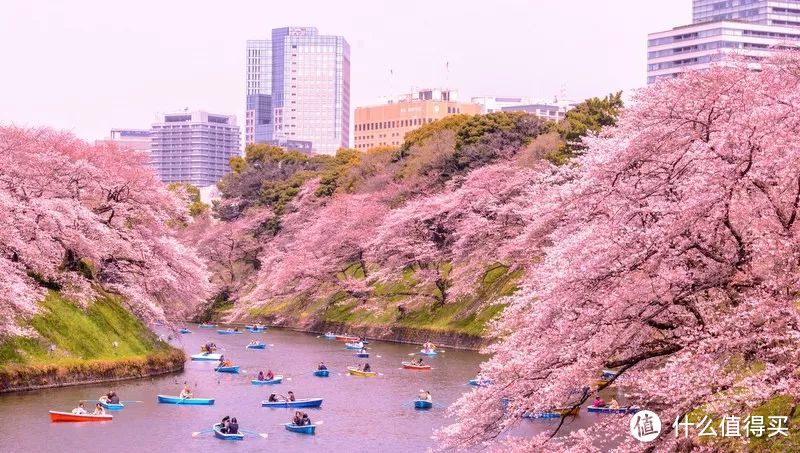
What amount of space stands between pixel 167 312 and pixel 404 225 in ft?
79.8

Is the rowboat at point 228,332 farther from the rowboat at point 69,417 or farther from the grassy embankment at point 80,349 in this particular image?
the rowboat at point 69,417

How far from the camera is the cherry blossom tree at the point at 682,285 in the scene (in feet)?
66.6

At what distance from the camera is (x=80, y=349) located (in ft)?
167

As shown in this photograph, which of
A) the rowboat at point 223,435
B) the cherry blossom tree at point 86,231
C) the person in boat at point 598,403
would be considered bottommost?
the rowboat at point 223,435

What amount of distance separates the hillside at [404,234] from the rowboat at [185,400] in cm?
1813

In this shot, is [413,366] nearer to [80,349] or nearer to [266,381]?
[266,381]

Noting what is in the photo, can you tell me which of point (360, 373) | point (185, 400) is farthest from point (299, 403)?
point (360, 373)

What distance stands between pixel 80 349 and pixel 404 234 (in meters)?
34.5

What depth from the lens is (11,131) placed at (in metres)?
63.4

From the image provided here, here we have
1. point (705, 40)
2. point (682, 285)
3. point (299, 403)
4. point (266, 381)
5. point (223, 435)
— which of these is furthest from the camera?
point (705, 40)

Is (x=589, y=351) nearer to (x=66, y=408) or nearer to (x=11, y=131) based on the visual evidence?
(x=66, y=408)

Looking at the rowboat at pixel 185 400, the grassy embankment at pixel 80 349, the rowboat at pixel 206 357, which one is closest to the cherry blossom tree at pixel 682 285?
the rowboat at pixel 185 400

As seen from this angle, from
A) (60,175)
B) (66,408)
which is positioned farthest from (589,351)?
(60,175)

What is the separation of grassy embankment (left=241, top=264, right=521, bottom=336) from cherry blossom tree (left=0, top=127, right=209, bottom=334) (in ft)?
59.0
